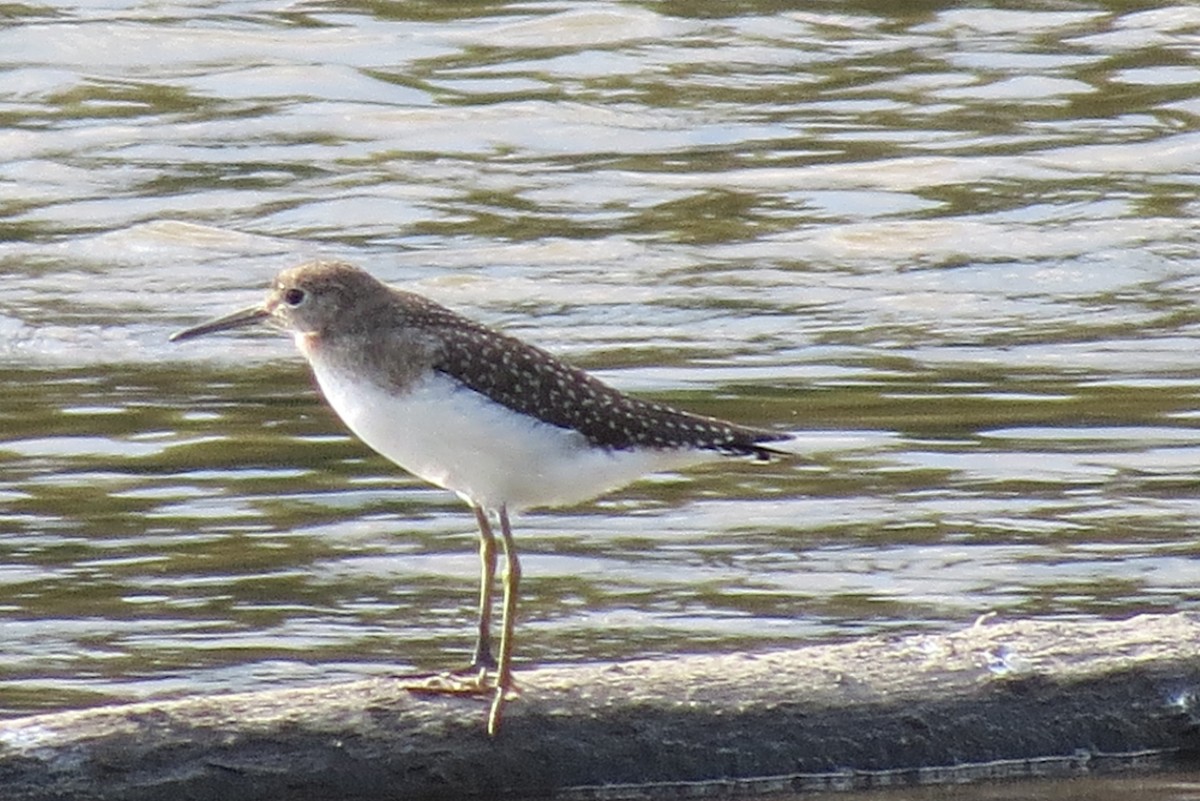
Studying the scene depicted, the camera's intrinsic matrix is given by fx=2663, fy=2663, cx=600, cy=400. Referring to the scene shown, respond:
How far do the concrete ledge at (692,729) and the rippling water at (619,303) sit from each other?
1.79 metres

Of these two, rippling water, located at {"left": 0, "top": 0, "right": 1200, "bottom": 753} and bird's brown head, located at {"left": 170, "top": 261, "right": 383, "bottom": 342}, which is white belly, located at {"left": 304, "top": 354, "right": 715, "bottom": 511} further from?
rippling water, located at {"left": 0, "top": 0, "right": 1200, "bottom": 753}

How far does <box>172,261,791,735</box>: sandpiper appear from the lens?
22.6 ft

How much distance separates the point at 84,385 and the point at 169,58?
758cm

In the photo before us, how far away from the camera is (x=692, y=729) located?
6641 millimetres

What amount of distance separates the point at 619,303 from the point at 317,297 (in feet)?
22.9

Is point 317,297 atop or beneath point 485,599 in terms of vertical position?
atop

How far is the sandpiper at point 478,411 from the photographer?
271 inches

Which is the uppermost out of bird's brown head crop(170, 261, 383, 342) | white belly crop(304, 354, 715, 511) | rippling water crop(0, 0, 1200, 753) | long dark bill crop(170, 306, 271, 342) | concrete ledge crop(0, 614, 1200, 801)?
bird's brown head crop(170, 261, 383, 342)

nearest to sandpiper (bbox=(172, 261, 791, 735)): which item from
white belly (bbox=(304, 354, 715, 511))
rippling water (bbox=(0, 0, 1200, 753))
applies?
white belly (bbox=(304, 354, 715, 511))

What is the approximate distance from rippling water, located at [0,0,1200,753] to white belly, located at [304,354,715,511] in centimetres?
149

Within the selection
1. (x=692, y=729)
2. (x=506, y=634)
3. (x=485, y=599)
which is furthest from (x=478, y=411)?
(x=692, y=729)

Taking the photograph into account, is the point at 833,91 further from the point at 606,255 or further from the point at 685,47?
the point at 606,255

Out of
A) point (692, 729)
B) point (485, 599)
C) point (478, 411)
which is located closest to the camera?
point (692, 729)

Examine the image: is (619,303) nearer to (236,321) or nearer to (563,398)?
(236,321)
